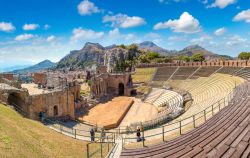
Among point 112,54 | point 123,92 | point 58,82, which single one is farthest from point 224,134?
point 112,54

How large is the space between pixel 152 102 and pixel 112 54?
54645 millimetres

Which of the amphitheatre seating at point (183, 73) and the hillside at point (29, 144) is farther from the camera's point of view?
the amphitheatre seating at point (183, 73)

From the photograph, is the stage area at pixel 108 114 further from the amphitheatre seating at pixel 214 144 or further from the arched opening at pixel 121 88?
the amphitheatre seating at pixel 214 144

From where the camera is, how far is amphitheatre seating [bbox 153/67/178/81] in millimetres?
69838

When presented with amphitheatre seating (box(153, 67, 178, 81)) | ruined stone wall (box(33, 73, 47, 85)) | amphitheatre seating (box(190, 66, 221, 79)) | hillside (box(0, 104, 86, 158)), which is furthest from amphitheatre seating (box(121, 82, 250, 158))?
amphitheatre seating (box(153, 67, 178, 81))

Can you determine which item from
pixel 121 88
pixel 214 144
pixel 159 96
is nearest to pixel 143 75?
pixel 121 88

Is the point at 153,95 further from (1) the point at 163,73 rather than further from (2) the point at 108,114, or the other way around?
(1) the point at 163,73

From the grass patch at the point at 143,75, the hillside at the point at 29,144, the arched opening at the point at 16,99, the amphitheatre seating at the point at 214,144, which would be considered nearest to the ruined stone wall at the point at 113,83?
the grass patch at the point at 143,75

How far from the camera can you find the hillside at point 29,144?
14906 mm

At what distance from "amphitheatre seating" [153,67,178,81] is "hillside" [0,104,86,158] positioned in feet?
167

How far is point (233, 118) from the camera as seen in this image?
17.2m

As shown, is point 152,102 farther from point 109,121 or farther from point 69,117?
point 69,117

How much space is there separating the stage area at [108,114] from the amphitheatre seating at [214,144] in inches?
843

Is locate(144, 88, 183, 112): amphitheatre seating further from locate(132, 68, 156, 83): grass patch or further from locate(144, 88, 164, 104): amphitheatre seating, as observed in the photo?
locate(132, 68, 156, 83): grass patch
